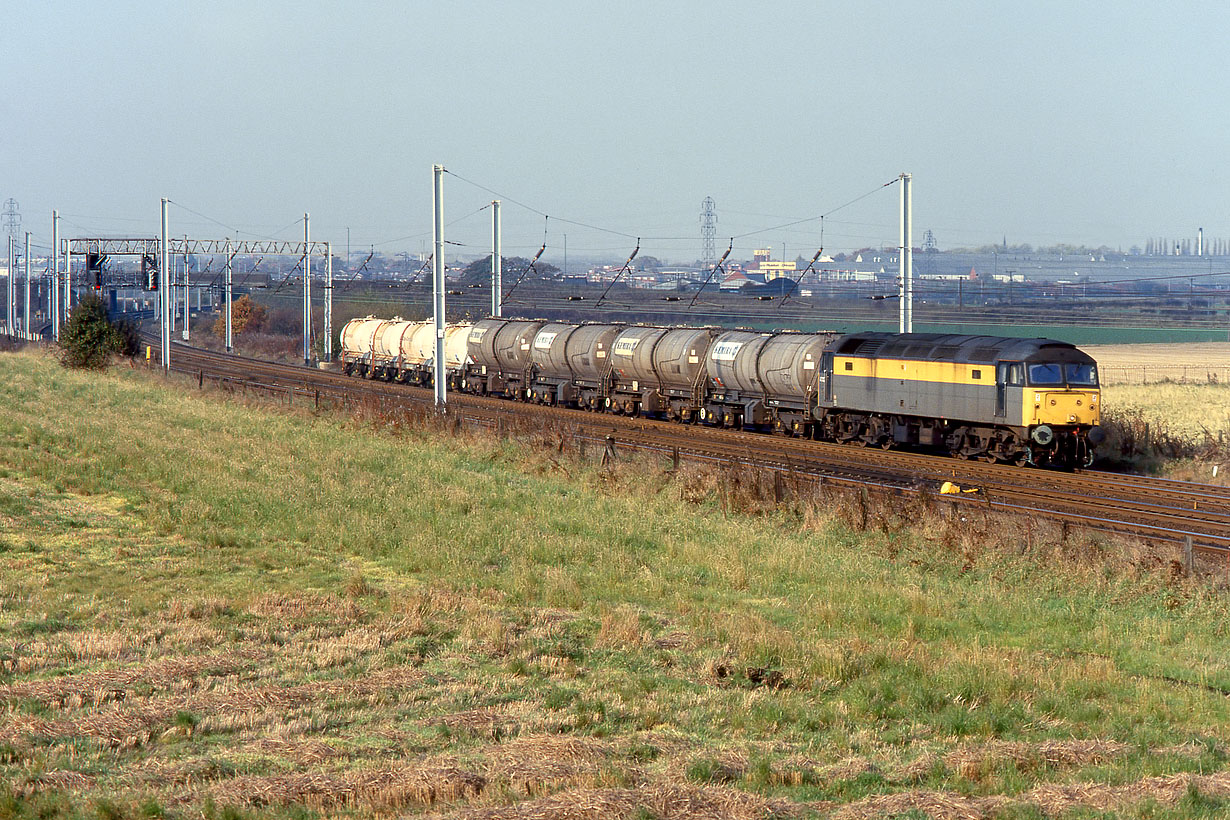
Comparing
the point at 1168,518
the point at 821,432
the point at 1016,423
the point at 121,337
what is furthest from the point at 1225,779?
the point at 121,337

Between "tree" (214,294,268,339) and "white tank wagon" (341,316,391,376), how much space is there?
5877 cm

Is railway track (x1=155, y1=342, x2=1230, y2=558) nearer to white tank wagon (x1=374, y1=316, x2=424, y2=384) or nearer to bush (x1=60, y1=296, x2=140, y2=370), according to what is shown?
white tank wagon (x1=374, y1=316, x2=424, y2=384)

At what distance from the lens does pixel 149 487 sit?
89.7 ft

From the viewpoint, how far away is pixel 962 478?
Answer: 2972cm

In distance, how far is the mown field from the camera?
32.8 ft

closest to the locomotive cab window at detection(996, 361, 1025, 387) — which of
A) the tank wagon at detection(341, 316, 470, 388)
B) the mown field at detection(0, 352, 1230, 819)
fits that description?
the mown field at detection(0, 352, 1230, 819)

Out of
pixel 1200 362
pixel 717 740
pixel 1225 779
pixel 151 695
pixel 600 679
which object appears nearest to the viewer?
pixel 1225 779

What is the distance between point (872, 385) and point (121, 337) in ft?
158

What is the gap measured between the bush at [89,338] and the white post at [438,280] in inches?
1187

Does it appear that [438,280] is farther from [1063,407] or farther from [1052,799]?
[1052,799]

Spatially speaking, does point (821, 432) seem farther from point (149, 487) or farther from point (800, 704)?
point (800, 704)

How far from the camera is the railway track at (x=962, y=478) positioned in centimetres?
2336

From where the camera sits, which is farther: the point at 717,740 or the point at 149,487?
the point at 149,487

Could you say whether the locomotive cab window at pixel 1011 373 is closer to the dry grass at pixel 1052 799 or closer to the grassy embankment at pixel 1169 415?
the grassy embankment at pixel 1169 415
